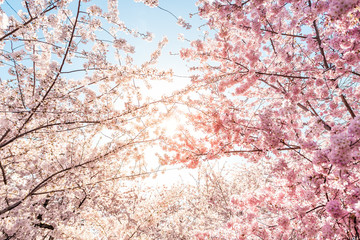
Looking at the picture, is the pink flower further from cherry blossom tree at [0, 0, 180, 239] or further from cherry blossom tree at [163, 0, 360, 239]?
cherry blossom tree at [0, 0, 180, 239]

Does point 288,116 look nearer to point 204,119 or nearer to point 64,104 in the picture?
point 204,119

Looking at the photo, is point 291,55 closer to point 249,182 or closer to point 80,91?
point 80,91

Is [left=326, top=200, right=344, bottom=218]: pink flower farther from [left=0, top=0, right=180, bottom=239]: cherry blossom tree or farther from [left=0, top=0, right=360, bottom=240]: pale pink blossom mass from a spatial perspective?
[left=0, top=0, right=180, bottom=239]: cherry blossom tree

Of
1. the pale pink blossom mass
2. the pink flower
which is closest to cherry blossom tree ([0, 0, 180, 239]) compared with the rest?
the pale pink blossom mass

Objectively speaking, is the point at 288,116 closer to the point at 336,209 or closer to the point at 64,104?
the point at 336,209

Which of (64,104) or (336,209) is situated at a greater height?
(64,104)

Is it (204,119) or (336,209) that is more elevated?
(204,119)

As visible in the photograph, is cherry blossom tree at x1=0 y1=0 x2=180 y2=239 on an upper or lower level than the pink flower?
upper

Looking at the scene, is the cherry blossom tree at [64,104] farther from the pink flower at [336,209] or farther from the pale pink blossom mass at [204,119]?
the pink flower at [336,209]

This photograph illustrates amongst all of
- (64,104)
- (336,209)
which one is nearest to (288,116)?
(336,209)

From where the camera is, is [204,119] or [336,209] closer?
[336,209]

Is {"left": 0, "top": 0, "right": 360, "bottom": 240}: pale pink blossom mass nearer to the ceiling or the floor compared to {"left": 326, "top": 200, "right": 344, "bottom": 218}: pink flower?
nearer to the ceiling

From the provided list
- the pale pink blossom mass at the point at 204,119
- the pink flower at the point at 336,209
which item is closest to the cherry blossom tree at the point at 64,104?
the pale pink blossom mass at the point at 204,119

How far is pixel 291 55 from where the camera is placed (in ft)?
18.3
